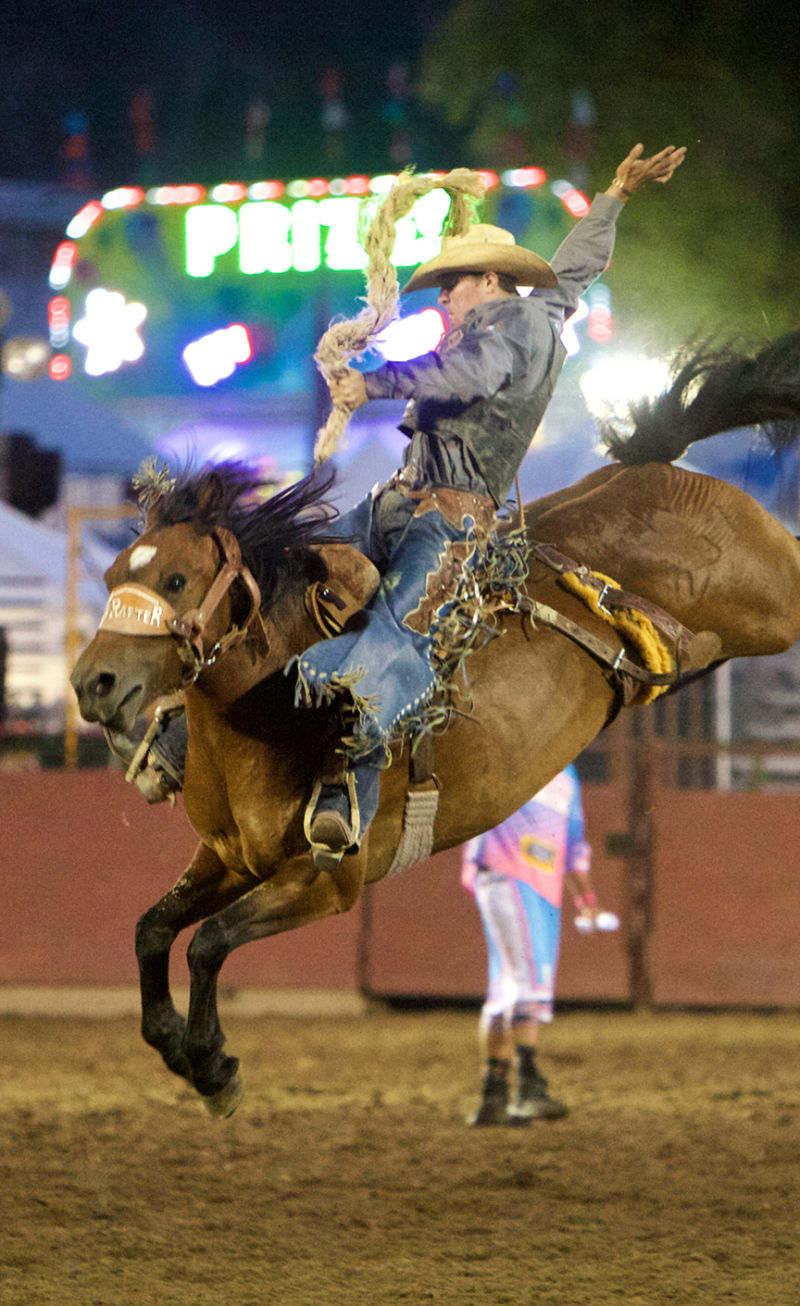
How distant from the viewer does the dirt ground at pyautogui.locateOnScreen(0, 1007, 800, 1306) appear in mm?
4141

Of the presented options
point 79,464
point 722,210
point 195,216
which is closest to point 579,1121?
point 722,210

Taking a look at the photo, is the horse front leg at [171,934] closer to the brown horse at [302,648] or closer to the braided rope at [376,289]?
the brown horse at [302,648]

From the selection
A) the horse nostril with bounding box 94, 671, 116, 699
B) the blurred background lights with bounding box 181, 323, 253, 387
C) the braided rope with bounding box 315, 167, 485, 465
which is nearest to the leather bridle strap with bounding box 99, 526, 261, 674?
the horse nostril with bounding box 94, 671, 116, 699

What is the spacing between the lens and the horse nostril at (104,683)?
327 centimetres

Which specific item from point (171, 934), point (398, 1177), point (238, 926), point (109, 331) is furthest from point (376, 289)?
point (109, 331)

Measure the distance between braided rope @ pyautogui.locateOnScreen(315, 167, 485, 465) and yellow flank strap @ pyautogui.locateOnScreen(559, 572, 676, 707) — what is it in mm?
782

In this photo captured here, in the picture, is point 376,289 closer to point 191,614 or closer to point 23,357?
point 191,614

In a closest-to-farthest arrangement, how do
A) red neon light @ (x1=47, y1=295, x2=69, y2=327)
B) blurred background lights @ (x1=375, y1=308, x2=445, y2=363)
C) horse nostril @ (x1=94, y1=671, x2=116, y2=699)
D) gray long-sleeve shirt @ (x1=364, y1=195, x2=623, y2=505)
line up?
horse nostril @ (x1=94, y1=671, x2=116, y2=699), gray long-sleeve shirt @ (x1=364, y1=195, x2=623, y2=505), blurred background lights @ (x1=375, y1=308, x2=445, y2=363), red neon light @ (x1=47, y1=295, x2=69, y2=327)

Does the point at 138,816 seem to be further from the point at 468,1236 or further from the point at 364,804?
the point at 364,804

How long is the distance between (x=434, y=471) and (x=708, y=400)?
3.18 feet

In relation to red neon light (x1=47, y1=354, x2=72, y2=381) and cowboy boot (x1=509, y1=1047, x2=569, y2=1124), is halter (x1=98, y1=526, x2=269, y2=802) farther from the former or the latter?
Result: red neon light (x1=47, y1=354, x2=72, y2=381)

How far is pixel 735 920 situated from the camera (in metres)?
8.81

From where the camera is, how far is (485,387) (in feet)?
11.7

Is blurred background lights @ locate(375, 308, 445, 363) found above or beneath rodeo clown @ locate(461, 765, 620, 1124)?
above
